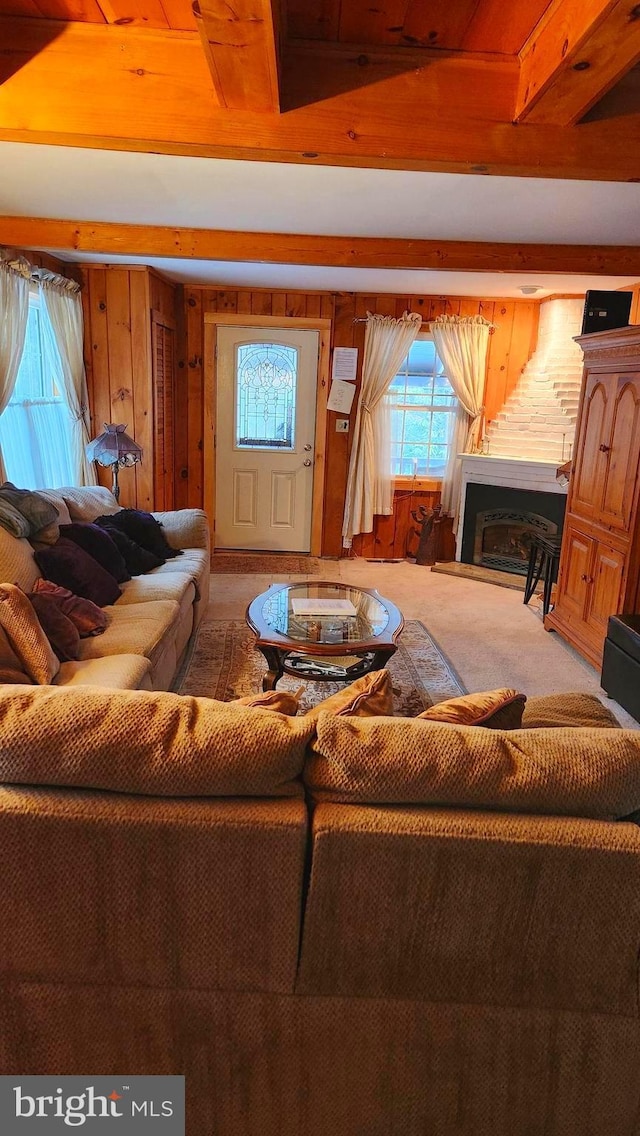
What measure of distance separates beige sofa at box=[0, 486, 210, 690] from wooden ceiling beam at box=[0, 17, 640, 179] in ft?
5.32

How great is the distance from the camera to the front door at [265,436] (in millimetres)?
5961

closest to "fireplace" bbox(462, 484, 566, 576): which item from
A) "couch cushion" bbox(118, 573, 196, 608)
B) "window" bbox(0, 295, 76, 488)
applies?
"couch cushion" bbox(118, 573, 196, 608)

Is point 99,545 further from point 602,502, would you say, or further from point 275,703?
point 602,502

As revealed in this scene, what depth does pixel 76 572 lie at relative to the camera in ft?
10.6

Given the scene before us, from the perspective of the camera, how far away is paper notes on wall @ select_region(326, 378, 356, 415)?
598cm

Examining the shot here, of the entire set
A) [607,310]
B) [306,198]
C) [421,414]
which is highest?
[306,198]

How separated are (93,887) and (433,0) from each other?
83.4 inches

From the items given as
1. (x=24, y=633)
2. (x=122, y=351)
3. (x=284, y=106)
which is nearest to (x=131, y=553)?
(x=24, y=633)

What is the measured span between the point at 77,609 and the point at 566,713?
2.04 m

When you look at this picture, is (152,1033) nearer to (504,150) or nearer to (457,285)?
(504,150)

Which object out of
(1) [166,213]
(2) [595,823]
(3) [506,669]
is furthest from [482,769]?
(1) [166,213]

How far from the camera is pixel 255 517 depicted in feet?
20.6

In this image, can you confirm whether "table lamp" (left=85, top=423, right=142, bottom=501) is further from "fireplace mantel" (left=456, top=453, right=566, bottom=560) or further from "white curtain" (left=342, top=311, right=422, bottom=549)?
"fireplace mantel" (left=456, top=453, right=566, bottom=560)

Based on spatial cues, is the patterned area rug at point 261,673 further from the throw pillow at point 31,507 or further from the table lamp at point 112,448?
the table lamp at point 112,448
